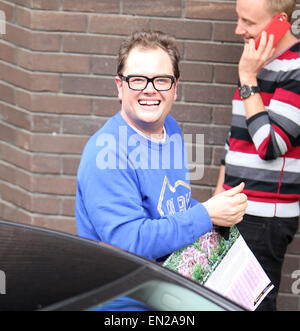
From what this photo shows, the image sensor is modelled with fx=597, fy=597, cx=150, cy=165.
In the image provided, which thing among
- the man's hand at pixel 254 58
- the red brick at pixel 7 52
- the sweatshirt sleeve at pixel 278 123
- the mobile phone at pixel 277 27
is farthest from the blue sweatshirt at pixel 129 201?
the red brick at pixel 7 52

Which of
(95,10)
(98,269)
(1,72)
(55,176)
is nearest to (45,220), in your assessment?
(55,176)

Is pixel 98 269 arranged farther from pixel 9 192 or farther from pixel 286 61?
pixel 9 192

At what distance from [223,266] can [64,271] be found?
0.68 metres

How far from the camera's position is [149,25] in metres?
3.68

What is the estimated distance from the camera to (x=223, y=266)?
211 centimetres

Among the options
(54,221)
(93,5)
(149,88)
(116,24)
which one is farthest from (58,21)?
(149,88)

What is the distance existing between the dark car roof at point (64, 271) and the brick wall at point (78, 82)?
2.00m

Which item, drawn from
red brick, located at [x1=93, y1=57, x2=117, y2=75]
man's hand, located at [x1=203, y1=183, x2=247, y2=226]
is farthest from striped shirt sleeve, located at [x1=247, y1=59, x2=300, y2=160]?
red brick, located at [x1=93, y1=57, x2=117, y2=75]

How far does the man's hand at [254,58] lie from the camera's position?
9.10ft

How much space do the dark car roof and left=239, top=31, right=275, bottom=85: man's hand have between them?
133cm

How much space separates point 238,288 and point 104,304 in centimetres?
72

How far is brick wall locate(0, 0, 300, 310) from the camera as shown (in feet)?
12.0

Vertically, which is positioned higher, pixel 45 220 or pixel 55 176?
pixel 55 176

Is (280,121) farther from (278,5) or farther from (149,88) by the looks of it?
(149,88)
